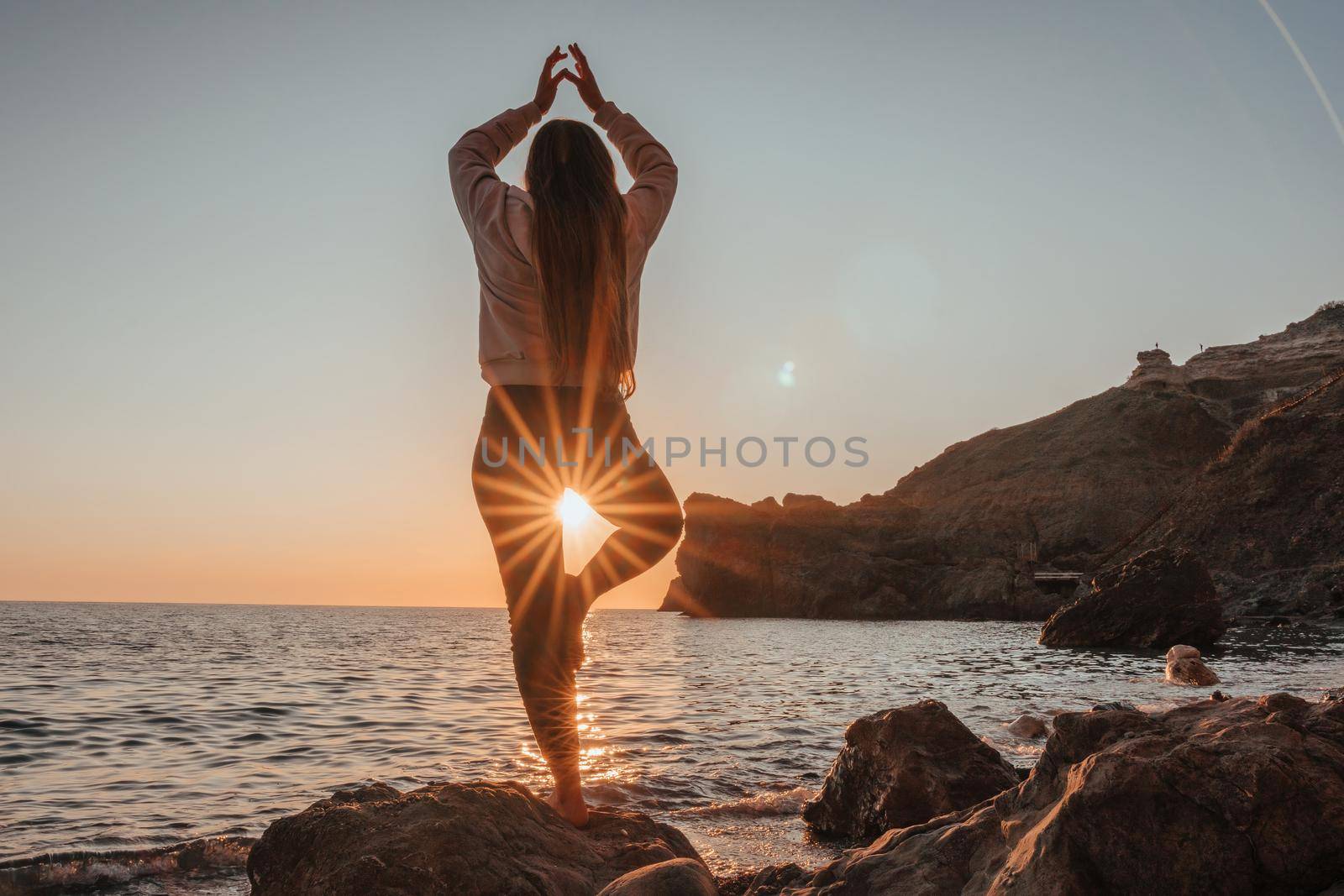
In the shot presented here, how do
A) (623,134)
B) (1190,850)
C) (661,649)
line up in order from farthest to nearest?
(661,649)
(623,134)
(1190,850)

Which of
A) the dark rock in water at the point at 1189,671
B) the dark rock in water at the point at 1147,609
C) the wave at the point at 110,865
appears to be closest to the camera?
the wave at the point at 110,865

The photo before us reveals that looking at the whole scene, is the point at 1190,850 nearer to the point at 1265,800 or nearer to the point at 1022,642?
the point at 1265,800

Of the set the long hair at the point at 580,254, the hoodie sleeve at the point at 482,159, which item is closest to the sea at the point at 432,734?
the long hair at the point at 580,254

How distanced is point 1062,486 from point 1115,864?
72817 mm

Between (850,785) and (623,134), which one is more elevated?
(623,134)

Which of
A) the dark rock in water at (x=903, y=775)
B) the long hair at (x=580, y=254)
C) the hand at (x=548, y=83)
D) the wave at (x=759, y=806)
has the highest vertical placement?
the hand at (x=548, y=83)

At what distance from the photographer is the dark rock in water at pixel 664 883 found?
249 cm

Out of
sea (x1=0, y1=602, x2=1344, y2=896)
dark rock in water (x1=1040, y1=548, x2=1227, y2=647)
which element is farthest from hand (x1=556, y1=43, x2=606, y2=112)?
dark rock in water (x1=1040, y1=548, x2=1227, y2=647)

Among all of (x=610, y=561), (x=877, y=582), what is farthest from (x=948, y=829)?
(x=877, y=582)

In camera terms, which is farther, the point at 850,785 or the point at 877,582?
the point at 877,582

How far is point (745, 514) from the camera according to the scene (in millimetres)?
73688

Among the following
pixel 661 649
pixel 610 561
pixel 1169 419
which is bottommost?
pixel 661 649

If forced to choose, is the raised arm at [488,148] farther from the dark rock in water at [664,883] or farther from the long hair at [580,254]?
the dark rock in water at [664,883]

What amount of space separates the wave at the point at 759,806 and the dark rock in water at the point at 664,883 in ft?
9.10
